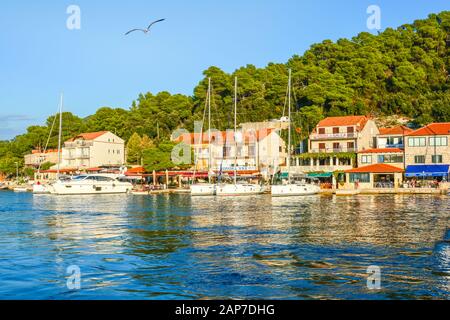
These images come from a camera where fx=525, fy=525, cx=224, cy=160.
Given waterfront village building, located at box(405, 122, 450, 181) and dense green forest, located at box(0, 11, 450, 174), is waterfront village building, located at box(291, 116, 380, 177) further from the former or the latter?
dense green forest, located at box(0, 11, 450, 174)

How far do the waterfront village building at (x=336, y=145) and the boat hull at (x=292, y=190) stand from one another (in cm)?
1045

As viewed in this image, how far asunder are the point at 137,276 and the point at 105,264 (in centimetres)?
251

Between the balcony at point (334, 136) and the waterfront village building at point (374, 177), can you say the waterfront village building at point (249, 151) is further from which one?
the waterfront village building at point (374, 177)

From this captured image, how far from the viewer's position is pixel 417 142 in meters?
66.7

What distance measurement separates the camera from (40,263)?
20375 mm

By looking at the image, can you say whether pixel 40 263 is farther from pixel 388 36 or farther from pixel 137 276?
pixel 388 36

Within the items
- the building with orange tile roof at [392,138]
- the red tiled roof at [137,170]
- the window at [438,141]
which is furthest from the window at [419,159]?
the red tiled roof at [137,170]

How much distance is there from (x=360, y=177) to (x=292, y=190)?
39.4 ft

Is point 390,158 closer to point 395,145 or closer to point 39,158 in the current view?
point 395,145

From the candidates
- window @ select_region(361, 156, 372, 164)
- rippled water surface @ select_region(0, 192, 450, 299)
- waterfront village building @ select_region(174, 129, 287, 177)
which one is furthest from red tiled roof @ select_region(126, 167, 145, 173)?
rippled water surface @ select_region(0, 192, 450, 299)

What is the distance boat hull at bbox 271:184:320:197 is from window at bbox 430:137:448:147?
53.8ft

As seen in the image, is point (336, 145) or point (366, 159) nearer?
point (366, 159)

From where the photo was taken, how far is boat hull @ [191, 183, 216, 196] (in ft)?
212

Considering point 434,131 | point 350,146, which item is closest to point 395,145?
point 350,146
